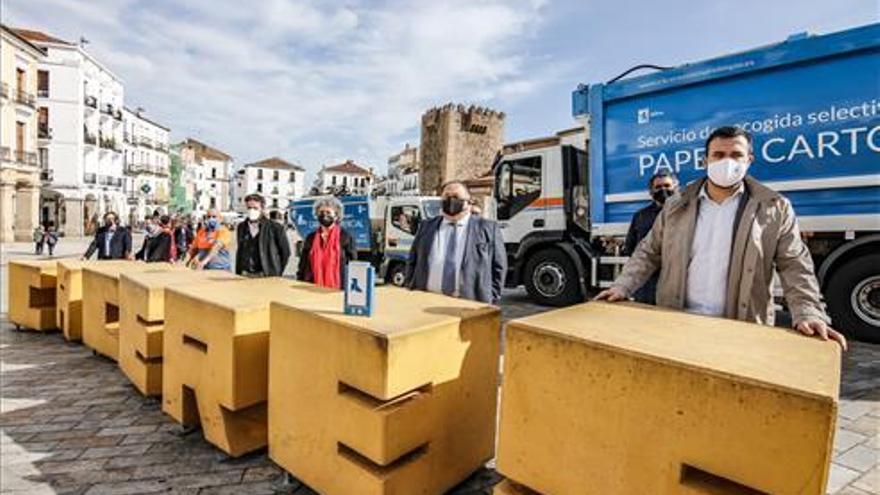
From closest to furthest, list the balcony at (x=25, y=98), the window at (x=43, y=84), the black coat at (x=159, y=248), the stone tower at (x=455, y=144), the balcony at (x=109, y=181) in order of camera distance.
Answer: the black coat at (x=159, y=248), the balcony at (x=25, y=98), the window at (x=43, y=84), the stone tower at (x=455, y=144), the balcony at (x=109, y=181)

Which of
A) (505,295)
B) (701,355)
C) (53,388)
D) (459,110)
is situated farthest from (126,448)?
(459,110)

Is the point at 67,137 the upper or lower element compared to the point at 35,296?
upper

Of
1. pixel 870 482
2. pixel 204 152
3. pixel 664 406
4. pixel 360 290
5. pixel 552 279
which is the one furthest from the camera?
pixel 204 152

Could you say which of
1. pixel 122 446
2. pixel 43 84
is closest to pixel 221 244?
pixel 122 446

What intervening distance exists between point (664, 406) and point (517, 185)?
300 inches

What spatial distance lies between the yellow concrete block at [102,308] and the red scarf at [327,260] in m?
1.57

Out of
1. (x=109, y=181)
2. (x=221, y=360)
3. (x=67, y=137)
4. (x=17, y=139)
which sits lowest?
(x=221, y=360)

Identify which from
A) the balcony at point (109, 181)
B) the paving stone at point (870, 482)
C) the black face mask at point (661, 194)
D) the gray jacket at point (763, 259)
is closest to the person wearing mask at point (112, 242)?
the black face mask at point (661, 194)

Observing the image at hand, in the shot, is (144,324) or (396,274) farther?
(396,274)

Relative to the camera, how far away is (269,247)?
17.9ft

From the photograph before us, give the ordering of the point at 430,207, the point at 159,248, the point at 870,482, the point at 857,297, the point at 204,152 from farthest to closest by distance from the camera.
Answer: the point at 204,152
the point at 430,207
the point at 159,248
the point at 857,297
the point at 870,482

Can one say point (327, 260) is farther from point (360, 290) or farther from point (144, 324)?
point (360, 290)

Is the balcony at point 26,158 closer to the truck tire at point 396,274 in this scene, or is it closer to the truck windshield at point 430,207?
the truck tire at point 396,274

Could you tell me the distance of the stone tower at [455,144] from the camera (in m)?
38.6
